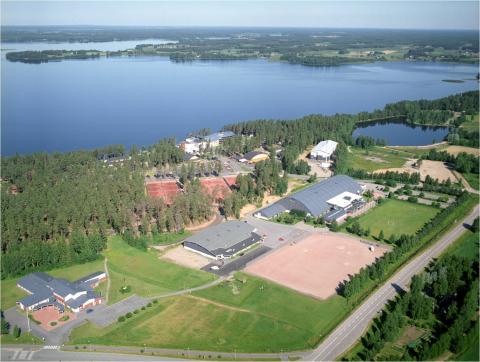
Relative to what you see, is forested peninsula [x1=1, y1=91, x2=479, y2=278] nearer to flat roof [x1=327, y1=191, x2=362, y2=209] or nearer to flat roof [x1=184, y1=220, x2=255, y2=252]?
flat roof [x1=184, y1=220, x2=255, y2=252]

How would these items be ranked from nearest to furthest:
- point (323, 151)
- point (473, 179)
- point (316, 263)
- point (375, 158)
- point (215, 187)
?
point (316, 263) < point (215, 187) < point (473, 179) < point (323, 151) < point (375, 158)

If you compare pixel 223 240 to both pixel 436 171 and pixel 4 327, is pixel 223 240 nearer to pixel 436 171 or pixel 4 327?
pixel 4 327

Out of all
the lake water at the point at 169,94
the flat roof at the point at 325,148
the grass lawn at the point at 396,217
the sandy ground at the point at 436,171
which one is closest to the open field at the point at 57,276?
the grass lawn at the point at 396,217

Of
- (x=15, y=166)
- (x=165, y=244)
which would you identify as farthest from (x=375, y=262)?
(x=15, y=166)

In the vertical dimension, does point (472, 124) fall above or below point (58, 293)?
above

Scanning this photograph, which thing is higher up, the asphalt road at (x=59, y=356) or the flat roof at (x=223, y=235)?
the flat roof at (x=223, y=235)

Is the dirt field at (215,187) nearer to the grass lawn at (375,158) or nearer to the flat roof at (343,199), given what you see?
the flat roof at (343,199)

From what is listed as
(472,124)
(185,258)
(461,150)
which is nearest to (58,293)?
(185,258)
